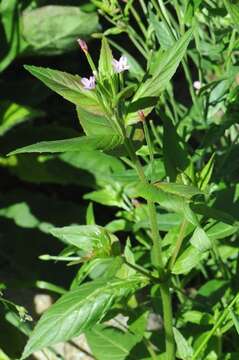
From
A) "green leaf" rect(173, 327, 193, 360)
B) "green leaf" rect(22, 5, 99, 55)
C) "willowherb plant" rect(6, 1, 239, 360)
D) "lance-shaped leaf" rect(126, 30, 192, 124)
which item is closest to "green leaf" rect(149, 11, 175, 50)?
"willowherb plant" rect(6, 1, 239, 360)

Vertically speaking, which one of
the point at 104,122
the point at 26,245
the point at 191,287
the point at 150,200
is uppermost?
the point at 104,122

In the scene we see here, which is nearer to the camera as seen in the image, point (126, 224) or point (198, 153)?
point (198, 153)

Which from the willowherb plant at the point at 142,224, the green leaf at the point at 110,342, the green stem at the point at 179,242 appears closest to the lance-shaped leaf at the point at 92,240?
the willowherb plant at the point at 142,224

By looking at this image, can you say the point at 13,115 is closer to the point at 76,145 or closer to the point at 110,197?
the point at 110,197

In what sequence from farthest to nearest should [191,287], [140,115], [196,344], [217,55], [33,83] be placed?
[33,83] → [191,287] → [217,55] → [196,344] → [140,115]

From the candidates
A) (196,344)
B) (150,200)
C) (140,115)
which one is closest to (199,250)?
(150,200)

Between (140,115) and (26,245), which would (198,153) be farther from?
(26,245)
